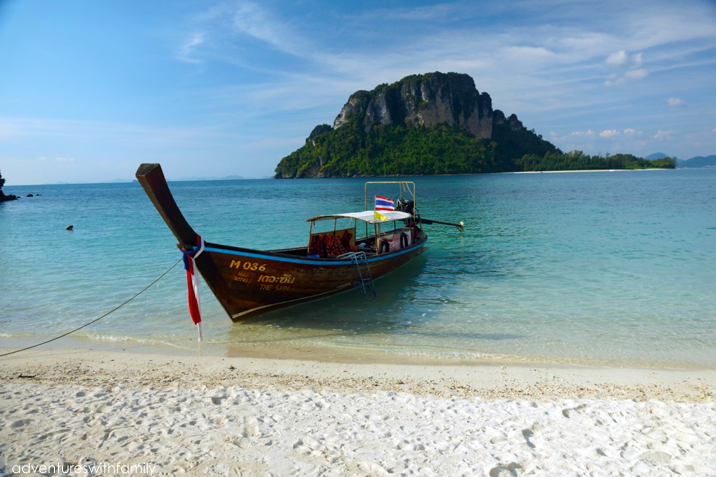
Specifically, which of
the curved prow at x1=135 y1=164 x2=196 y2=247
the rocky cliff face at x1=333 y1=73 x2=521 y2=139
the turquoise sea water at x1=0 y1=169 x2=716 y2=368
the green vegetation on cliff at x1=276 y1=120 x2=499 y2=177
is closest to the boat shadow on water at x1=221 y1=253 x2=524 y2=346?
the turquoise sea water at x1=0 y1=169 x2=716 y2=368

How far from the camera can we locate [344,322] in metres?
9.00

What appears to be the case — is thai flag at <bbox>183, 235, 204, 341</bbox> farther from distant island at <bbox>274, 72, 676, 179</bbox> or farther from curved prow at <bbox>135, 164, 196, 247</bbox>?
distant island at <bbox>274, 72, 676, 179</bbox>

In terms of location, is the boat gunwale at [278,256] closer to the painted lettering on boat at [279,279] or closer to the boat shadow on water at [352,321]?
the painted lettering on boat at [279,279]

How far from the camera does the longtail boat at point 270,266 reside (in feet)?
22.8

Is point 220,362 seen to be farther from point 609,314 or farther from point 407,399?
point 609,314

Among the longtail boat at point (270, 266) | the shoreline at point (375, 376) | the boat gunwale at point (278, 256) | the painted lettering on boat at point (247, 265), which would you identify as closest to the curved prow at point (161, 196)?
the longtail boat at point (270, 266)

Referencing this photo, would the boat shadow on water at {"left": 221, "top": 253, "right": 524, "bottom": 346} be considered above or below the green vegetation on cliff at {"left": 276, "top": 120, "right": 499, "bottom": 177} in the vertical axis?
below

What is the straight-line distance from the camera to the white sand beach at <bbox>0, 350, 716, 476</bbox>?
3.71m

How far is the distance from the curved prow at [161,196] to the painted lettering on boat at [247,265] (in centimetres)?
106

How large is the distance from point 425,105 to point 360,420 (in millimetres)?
154066

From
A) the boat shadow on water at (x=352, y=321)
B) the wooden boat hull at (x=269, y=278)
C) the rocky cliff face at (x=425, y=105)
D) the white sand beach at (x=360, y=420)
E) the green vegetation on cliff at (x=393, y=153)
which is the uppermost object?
the rocky cliff face at (x=425, y=105)

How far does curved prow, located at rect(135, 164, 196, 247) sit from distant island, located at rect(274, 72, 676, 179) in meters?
124

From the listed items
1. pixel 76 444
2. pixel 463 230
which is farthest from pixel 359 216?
pixel 463 230

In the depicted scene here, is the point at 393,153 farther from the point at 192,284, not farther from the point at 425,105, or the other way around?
the point at 192,284
